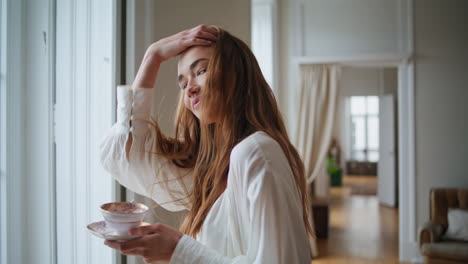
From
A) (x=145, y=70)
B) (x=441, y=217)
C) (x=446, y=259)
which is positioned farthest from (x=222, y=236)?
(x=441, y=217)

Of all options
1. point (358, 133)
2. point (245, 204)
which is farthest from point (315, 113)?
point (358, 133)

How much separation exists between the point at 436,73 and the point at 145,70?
4.67 m

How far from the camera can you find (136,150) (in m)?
1.13

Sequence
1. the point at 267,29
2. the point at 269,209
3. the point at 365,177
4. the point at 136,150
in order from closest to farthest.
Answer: the point at 269,209 → the point at 136,150 → the point at 267,29 → the point at 365,177

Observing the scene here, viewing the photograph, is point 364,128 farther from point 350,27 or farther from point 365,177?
point 350,27

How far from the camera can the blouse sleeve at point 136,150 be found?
112 centimetres

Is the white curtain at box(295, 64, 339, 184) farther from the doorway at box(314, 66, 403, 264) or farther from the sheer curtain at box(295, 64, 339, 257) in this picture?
the doorway at box(314, 66, 403, 264)

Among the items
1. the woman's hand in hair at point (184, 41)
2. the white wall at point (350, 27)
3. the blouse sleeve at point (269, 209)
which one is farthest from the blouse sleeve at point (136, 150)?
the white wall at point (350, 27)

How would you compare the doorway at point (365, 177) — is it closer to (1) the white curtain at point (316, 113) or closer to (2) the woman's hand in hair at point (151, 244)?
(1) the white curtain at point (316, 113)

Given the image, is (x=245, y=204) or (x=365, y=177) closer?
(x=245, y=204)

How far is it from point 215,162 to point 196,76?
0.77ft

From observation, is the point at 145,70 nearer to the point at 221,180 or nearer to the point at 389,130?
the point at 221,180

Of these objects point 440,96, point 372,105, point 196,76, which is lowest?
point 196,76

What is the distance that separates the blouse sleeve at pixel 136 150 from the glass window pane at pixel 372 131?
12.8 m
